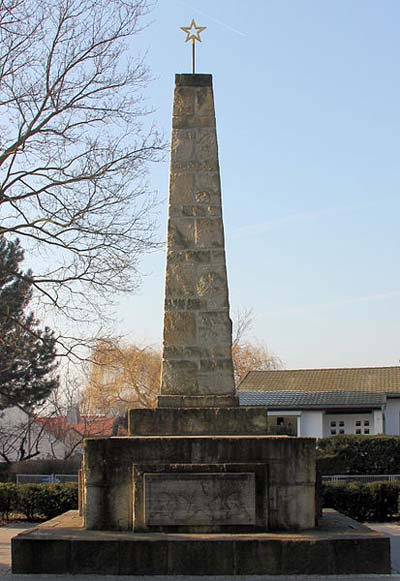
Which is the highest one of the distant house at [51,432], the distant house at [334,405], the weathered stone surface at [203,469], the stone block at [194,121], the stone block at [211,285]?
the stone block at [194,121]

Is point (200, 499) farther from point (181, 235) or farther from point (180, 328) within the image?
point (181, 235)

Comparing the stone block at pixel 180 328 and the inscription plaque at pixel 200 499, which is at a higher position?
the stone block at pixel 180 328

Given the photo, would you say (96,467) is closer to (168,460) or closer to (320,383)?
(168,460)

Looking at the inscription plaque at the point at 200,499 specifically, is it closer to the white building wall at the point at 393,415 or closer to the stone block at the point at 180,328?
the stone block at the point at 180,328

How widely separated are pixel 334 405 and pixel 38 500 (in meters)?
19.1

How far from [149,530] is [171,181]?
14.3 feet

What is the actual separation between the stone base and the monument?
10 mm

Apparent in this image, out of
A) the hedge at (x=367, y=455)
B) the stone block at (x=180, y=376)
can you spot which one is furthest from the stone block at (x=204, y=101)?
the hedge at (x=367, y=455)

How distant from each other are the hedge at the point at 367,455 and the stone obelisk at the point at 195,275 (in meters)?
16.3

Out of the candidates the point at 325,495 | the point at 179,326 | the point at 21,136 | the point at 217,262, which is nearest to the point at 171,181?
the point at 217,262

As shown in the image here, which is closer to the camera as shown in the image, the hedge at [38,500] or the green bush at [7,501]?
the hedge at [38,500]

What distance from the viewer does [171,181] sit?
1077cm

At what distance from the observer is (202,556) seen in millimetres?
8547

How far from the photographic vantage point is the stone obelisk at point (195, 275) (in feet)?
33.9
